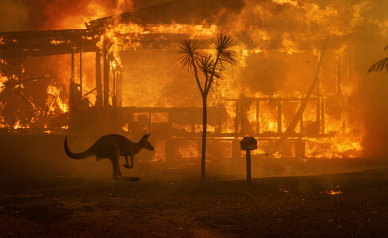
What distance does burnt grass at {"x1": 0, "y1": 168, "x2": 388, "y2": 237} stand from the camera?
553cm

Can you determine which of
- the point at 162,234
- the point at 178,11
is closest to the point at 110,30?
the point at 178,11

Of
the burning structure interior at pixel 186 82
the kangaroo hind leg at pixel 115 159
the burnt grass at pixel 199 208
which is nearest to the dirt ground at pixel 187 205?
the burnt grass at pixel 199 208

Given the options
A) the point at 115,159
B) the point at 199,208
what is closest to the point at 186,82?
the point at 115,159

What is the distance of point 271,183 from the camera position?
949 cm

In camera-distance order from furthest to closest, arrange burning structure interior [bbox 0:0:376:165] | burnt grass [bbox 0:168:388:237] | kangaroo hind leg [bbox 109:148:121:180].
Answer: burning structure interior [bbox 0:0:376:165]
kangaroo hind leg [bbox 109:148:121:180]
burnt grass [bbox 0:168:388:237]

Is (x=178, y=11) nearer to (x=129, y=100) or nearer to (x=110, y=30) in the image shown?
(x=110, y=30)

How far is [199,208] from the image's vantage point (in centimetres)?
708

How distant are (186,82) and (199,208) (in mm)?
16437

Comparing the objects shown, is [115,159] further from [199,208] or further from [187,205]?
[199,208]

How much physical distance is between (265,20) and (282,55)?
5444mm

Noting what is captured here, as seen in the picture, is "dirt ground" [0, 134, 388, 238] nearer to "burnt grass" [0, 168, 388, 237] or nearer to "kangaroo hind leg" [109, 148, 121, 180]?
"burnt grass" [0, 168, 388, 237]

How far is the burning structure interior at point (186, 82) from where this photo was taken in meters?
16.1

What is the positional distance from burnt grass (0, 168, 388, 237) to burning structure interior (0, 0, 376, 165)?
20.9 feet

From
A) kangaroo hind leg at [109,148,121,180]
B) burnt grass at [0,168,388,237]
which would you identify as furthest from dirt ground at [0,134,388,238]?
kangaroo hind leg at [109,148,121,180]
